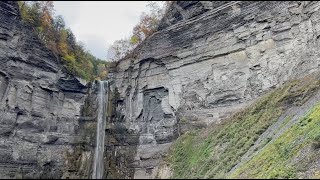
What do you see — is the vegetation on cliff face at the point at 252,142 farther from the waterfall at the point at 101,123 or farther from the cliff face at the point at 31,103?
the cliff face at the point at 31,103

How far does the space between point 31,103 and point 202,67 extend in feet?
56.9

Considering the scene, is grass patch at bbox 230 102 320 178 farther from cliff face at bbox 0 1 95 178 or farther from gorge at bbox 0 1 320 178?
cliff face at bbox 0 1 95 178

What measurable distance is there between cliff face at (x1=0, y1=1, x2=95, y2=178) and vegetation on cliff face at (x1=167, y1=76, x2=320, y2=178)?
9886 mm

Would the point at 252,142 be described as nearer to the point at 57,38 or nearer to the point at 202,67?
the point at 202,67

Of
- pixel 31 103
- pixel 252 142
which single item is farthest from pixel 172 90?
pixel 252 142

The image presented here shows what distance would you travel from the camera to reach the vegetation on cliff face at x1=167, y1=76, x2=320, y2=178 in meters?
18.8

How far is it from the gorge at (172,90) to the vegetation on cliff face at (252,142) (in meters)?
0.16

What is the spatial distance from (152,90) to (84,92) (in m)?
8.18

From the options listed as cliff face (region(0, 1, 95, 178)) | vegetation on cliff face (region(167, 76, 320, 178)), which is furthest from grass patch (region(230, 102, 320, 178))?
cliff face (region(0, 1, 95, 178))

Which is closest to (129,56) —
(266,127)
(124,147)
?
(124,147)

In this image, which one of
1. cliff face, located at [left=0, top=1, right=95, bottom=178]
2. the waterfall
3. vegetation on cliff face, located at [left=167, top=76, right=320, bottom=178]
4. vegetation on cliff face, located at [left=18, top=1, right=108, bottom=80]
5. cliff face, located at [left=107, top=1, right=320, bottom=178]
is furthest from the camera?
vegetation on cliff face, located at [left=18, top=1, right=108, bottom=80]

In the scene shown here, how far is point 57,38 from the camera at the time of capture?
49094 mm

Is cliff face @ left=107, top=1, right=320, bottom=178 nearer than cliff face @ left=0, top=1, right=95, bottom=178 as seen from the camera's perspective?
Yes

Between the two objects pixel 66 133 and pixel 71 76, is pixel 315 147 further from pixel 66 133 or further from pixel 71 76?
pixel 71 76
